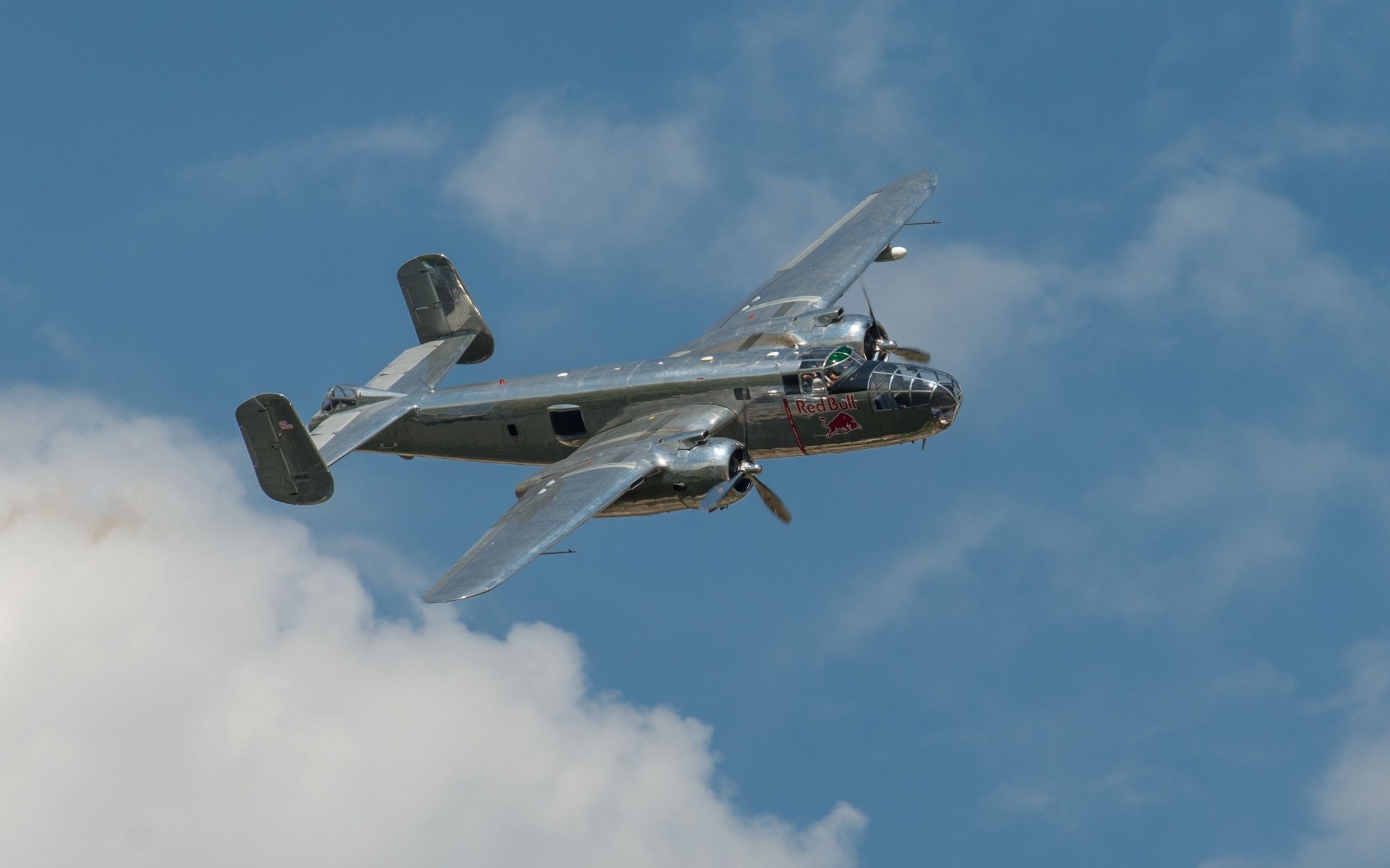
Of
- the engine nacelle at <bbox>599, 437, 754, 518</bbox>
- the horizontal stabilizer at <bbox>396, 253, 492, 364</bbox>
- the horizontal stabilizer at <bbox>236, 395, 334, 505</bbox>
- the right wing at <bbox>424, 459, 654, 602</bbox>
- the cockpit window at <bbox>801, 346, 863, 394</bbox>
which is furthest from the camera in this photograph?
the horizontal stabilizer at <bbox>396, 253, 492, 364</bbox>

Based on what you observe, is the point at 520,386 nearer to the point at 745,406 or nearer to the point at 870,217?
the point at 745,406

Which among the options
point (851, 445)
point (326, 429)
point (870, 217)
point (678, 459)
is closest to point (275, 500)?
point (326, 429)

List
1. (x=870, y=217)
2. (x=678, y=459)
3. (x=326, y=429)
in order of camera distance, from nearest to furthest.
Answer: (x=678, y=459), (x=326, y=429), (x=870, y=217)

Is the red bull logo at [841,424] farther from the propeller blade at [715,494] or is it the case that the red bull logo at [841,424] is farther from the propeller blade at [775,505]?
the propeller blade at [715,494]

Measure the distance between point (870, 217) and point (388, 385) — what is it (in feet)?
47.0

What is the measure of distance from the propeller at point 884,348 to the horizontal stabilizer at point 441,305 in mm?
10831

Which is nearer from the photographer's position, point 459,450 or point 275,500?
point 275,500

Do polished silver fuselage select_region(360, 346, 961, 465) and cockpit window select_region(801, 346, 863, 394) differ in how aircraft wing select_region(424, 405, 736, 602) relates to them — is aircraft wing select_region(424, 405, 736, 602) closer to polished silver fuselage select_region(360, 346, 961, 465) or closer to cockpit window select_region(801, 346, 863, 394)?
polished silver fuselage select_region(360, 346, 961, 465)

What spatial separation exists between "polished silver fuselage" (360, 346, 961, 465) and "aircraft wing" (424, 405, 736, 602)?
2.24 feet

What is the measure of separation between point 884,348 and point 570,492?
9.67 meters

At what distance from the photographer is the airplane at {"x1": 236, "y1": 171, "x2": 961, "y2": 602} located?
42.1 m

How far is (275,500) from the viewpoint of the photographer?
43.6m

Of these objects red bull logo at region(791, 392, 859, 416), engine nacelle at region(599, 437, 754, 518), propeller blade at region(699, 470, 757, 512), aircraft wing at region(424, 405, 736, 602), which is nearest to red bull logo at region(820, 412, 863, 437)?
red bull logo at region(791, 392, 859, 416)

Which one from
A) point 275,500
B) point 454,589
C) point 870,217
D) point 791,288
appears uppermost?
point 870,217
